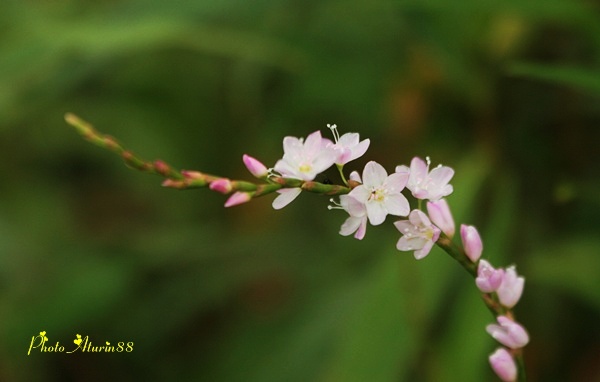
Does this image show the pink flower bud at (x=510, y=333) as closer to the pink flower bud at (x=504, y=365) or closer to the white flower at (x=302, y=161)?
the pink flower bud at (x=504, y=365)

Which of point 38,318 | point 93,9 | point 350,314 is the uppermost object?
point 93,9

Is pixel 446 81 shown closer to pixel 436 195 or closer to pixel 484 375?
pixel 484 375

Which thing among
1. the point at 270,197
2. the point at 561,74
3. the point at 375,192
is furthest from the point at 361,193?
the point at 270,197

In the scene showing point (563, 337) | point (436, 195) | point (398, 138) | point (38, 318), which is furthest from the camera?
point (398, 138)

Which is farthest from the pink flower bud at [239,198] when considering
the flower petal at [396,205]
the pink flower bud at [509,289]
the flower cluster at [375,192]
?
the pink flower bud at [509,289]

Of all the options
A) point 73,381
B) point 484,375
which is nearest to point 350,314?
point 484,375

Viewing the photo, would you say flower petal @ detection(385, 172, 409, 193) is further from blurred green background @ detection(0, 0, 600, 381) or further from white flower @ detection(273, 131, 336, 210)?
blurred green background @ detection(0, 0, 600, 381)

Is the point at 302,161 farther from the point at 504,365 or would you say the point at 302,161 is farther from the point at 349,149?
the point at 504,365
